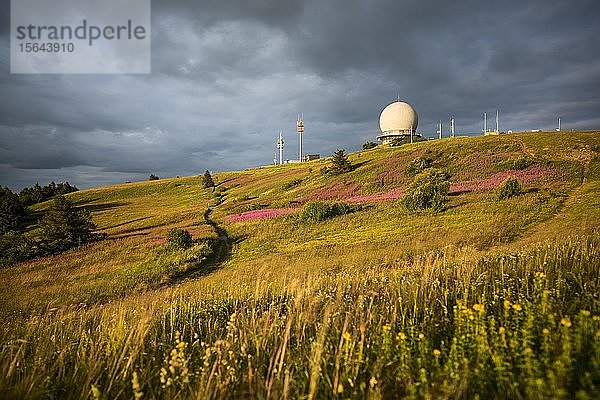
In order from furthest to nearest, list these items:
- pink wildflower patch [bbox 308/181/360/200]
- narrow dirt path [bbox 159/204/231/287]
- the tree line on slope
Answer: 1. pink wildflower patch [bbox 308/181/360/200]
2. the tree line on slope
3. narrow dirt path [bbox 159/204/231/287]

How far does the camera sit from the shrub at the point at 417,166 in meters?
42.5

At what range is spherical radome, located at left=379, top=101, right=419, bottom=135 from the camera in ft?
267

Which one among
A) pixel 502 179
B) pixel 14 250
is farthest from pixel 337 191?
pixel 14 250

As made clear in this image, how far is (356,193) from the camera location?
133 feet

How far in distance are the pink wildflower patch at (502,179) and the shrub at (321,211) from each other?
9.64 metres

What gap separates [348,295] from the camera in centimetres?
688

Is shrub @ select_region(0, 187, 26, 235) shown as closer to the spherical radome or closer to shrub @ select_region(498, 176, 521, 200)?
shrub @ select_region(498, 176, 521, 200)

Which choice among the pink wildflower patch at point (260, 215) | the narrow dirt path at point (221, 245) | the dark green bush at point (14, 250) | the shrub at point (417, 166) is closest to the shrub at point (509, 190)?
the shrub at point (417, 166)

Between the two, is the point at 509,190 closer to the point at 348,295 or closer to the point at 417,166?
the point at 417,166

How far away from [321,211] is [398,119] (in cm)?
5866

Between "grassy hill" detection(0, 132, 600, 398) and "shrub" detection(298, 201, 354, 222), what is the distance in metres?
1.22

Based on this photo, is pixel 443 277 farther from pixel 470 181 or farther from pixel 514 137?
pixel 514 137

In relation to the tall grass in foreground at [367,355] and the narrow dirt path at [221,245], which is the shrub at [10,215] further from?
the tall grass in foreground at [367,355]

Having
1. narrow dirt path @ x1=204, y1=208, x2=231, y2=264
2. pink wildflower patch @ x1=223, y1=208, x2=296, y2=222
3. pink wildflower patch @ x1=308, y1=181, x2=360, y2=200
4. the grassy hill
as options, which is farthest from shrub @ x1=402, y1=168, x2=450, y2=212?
narrow dirt path @ x1=204, y1=208, x2=231, y2=264
